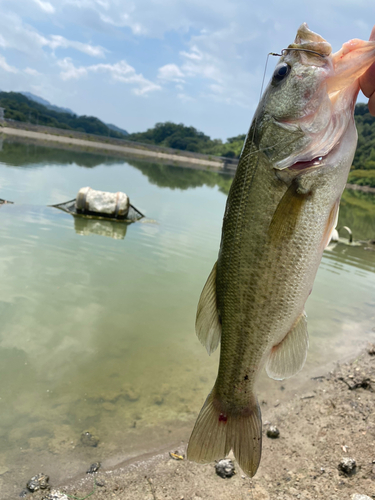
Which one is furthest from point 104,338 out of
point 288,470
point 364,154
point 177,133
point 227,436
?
point 177,133

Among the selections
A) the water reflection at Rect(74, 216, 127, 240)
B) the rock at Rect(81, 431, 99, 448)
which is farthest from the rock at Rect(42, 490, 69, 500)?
the water reflection at Rect(74, 216, 127, 240)

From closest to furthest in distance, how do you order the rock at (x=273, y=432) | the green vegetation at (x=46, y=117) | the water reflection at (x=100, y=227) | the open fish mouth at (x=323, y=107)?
the open fish mouth at (x=323, y=107), the rock at (x=273, y=432), the water reflection at (x=100, y=227), the green vegetation at (x=46, y=117)

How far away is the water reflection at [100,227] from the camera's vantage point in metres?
10.4

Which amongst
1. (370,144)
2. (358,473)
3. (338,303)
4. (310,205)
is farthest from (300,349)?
(370,144)

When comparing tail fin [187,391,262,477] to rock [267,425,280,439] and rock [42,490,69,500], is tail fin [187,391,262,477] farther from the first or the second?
rock [267,425,280,439]

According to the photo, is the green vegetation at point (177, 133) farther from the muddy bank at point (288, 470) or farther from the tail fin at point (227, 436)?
the tail fin at point (227, 436)

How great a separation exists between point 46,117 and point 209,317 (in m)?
119

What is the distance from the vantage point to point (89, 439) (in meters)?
3.29

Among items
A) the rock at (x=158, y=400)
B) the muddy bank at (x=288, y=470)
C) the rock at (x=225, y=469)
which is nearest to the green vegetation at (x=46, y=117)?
the rock at (x=158, y=400)

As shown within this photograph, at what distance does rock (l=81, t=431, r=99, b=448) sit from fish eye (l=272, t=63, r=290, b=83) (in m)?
3.49

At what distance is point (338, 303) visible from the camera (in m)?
7.73

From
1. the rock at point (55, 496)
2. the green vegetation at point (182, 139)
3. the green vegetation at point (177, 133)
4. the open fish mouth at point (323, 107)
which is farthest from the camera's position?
the green vegetation at point (182, 139)

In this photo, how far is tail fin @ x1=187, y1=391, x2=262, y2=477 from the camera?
1949 mm

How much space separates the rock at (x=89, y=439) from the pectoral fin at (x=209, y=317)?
6.63 feet
